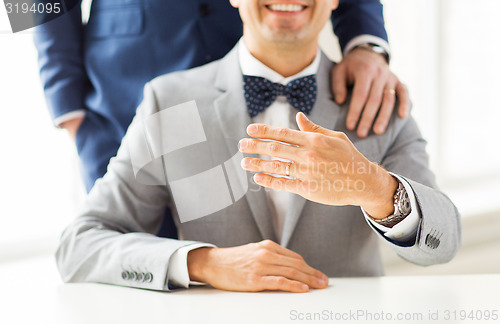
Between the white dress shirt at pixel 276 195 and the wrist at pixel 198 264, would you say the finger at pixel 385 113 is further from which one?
the wrist at pixel 198 264

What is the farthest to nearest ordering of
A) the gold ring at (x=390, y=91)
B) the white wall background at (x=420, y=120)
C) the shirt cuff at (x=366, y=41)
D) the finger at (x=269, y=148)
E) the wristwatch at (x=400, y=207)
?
the white wall background at (x=420, y=120) → the shirt cuff at (x=366, y=41) → the gold ring at (x=390, y=91) → the wristwatch at (x=400, y=207) → the finger at (x=269, y=148)

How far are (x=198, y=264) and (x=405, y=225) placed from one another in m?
0.31

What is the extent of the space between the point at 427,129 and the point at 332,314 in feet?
4.48

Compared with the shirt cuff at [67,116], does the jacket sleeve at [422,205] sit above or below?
below

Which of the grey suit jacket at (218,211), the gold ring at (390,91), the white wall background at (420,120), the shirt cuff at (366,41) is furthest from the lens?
the white wall background at (420,120)

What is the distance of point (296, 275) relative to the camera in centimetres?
85

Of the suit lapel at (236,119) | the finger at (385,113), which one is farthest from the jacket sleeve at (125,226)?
the finger at (385,113)

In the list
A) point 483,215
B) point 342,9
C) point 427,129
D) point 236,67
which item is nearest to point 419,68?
point 427,129

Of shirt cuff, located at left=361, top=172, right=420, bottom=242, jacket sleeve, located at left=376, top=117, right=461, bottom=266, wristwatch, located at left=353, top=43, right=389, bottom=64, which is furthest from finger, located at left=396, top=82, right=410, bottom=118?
shirt cuff, located at left=361, top=172, right=420, bottom=242

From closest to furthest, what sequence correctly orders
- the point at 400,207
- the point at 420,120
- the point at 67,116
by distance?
the point at 400,207 → the point at 67,116 → the point at 420,120

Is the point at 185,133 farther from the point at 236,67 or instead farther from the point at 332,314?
the point at 332,314

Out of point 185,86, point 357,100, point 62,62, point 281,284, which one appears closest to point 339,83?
point 357,100

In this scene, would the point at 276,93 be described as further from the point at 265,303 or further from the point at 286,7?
the point at 265,303

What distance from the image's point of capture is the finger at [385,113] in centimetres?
97
